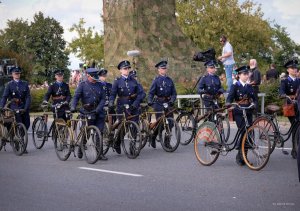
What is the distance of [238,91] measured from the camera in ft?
39.1

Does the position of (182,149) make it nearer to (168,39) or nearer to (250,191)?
(250,191)

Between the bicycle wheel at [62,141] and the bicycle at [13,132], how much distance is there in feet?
3.32

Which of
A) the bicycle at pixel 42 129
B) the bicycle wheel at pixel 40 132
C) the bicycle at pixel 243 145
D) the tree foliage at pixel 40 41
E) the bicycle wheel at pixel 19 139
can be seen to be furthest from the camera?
the tree foliage at pixel 40 41

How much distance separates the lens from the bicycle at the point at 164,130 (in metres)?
14.4

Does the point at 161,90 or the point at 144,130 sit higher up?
the point at 161,90

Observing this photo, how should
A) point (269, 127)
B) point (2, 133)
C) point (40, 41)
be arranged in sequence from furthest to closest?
point (40, 41)
point (2, 133)
point (269, 127)

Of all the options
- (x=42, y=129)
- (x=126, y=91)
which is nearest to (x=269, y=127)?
(x=126, y=91)

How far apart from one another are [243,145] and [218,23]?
179ft

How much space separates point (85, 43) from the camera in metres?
76.0

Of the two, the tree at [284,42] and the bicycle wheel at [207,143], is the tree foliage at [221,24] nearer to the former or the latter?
the tree at [284,42]

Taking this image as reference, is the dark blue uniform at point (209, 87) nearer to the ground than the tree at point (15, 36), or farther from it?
nearer to the ground

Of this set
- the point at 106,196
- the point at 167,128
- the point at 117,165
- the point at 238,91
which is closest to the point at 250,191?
the point at 106,196

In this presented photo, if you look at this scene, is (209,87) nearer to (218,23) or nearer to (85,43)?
(218,23)

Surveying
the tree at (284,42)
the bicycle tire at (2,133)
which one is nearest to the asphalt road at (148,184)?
the bicycle tire at (2,133)
